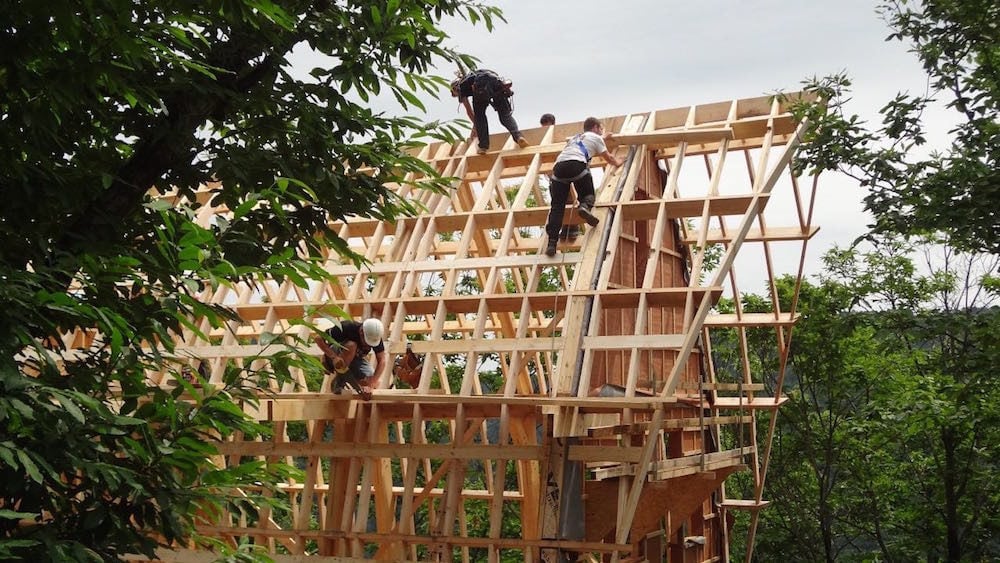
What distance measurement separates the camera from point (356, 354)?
9.63 meters

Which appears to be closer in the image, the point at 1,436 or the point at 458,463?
the point at 1,436

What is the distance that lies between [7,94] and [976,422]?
40.5ft

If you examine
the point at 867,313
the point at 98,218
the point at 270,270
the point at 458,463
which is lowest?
the point at 458,463

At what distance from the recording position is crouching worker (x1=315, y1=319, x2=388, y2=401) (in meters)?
9.34

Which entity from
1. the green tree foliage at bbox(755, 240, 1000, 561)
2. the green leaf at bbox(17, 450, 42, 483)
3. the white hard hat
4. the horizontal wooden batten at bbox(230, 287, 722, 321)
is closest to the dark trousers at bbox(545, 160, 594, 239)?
the horizontal wooden batten at bbox(230, 287, 722, 321)

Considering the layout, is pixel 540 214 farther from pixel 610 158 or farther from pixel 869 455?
pixel 869 455

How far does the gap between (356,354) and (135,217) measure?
439 centimetres

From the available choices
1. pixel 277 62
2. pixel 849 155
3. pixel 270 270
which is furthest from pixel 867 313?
pixel 270 270

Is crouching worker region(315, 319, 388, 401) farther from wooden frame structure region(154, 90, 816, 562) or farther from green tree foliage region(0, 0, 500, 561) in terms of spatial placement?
green tree foliage region(0, 0, 500, 561)

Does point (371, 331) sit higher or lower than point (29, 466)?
higher

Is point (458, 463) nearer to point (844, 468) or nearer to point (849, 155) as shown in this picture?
point (849, 155)

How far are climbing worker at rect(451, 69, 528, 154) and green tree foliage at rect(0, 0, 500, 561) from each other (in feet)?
18.9

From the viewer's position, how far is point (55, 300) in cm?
385

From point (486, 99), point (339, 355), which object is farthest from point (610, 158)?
point (339, 355)
